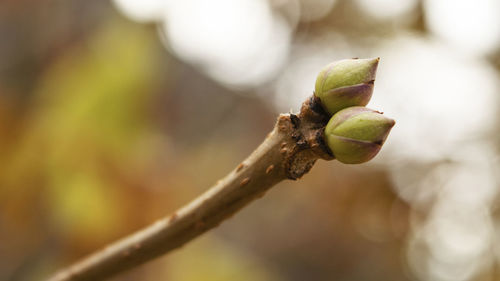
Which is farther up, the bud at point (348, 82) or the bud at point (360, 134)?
the bud at point (348, 82)

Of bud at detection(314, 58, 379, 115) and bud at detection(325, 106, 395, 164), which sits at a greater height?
bud at detection(314, 58, 379, 115)

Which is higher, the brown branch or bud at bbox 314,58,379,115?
bud at bbox 314,58,379,115

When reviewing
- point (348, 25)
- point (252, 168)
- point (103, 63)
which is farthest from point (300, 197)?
point (252, 168)
